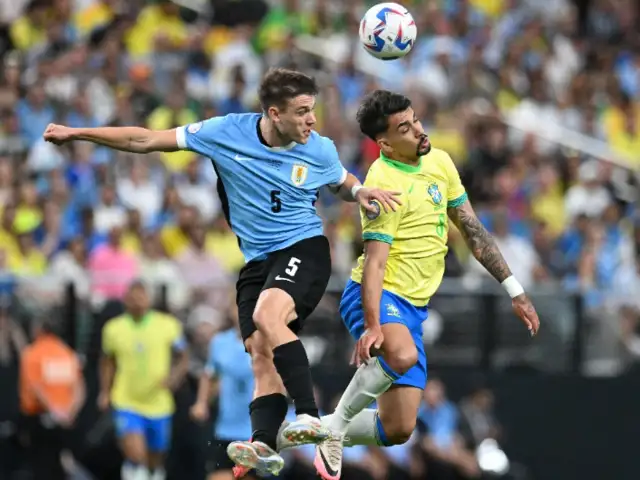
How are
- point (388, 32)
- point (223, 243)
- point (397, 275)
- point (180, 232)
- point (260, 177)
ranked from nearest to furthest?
point (260, 177)
point (397, 275)
point (388, 32)
point (180, 232)
point (223, 243)

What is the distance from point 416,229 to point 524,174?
9.16 m

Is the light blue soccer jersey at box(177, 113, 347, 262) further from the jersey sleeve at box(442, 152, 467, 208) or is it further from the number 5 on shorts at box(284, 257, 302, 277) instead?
the jersey sleeve at box(442, 152, 467, 208)

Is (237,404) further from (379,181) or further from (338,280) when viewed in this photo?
(379,181)

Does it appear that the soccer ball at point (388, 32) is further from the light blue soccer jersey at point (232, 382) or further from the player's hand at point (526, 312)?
the light blue soccer jersey at point (232, 382)

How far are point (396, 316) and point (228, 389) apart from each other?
4.44 m

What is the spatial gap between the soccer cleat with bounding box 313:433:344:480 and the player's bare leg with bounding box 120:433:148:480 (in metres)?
5.98

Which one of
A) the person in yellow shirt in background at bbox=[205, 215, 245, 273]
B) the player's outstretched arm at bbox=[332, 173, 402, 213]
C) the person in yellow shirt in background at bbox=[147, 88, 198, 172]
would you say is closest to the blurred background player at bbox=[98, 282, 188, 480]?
the person in yellow shirt in background at bbox=[205, 215, 245, 273]

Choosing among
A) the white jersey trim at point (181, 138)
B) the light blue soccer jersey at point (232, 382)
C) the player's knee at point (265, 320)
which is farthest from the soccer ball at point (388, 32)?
the light blue soccer jersey at point (232, 382)

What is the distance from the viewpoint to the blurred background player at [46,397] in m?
17.1

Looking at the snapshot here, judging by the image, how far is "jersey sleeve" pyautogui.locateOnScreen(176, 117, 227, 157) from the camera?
1107cm

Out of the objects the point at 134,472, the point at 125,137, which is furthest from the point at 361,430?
the point at 134,472

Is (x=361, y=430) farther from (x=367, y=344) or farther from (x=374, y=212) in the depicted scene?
(x=374, y=212)

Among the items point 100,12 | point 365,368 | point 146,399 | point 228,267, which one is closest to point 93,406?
point 146,399

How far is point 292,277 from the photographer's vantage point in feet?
36.0
